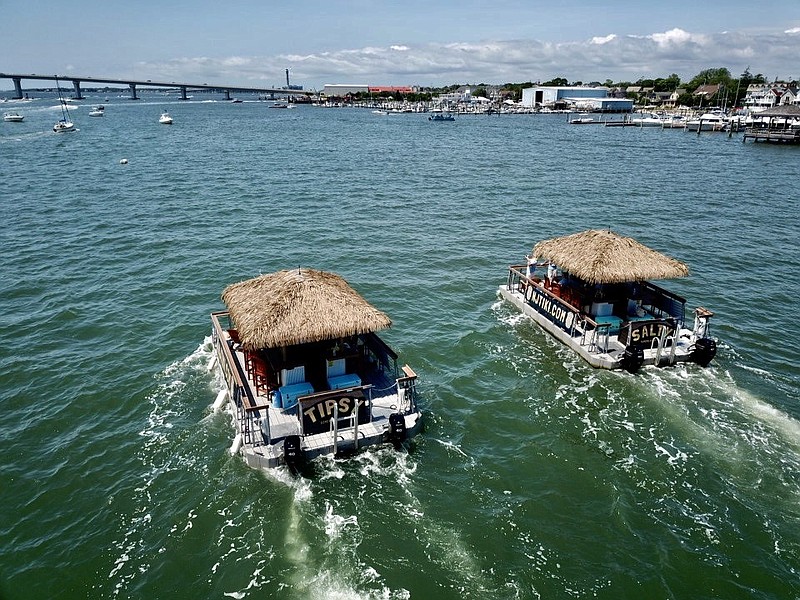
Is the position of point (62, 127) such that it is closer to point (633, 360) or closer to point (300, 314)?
point (300, 314)

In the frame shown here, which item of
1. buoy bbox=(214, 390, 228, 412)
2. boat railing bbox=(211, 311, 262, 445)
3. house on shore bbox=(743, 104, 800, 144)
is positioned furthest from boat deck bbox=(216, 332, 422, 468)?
house on shore bbox=(743, 104, 800, 144)

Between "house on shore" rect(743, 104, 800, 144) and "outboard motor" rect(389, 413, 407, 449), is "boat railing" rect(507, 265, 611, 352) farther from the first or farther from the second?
"house on shore" rect(743, 104, 800, 144)

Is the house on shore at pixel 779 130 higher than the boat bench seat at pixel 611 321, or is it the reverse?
the house on shore at pixel 779 130

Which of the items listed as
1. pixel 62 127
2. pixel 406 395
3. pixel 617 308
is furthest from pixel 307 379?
pixel 62 127

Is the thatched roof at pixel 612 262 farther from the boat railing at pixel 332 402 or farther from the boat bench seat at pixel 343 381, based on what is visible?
the boat railing at pixel 332 402

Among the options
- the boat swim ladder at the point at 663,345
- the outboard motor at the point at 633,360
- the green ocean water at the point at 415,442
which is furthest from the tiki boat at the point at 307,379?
the boat swim ladder at the point at 663,345
